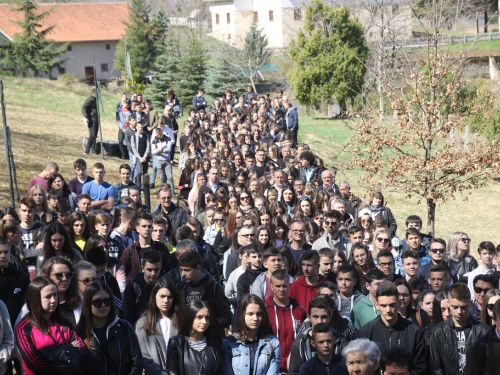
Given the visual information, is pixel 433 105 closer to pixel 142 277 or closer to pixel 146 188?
pixel 146 188

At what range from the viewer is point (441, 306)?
7.79 m

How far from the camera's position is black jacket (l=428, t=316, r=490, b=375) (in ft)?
23.5

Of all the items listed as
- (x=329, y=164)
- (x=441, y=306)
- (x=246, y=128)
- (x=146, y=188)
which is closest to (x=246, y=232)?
(x=441, y=306)

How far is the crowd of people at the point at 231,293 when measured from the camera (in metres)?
6.57

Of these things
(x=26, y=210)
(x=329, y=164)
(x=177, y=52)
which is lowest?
(x=329, y=164)

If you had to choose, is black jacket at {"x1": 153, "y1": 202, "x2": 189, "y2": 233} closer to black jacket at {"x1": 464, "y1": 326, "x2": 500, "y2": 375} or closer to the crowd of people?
the crowd of people

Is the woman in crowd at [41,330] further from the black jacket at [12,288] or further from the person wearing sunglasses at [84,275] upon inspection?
the black jacket at [12,288]

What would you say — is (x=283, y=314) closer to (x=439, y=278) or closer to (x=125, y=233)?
(x=439, y=278)

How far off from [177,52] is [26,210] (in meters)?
46.4

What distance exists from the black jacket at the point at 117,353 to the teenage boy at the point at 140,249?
242cm

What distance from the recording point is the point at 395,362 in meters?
Result: 5.85

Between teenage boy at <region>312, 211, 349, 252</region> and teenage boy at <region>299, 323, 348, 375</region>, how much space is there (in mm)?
4402

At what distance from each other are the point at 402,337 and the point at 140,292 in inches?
103

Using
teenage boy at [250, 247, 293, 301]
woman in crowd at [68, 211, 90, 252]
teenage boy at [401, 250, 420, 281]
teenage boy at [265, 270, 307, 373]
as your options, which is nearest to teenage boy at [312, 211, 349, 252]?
teenage boy at [401, 250, 420, 281]
